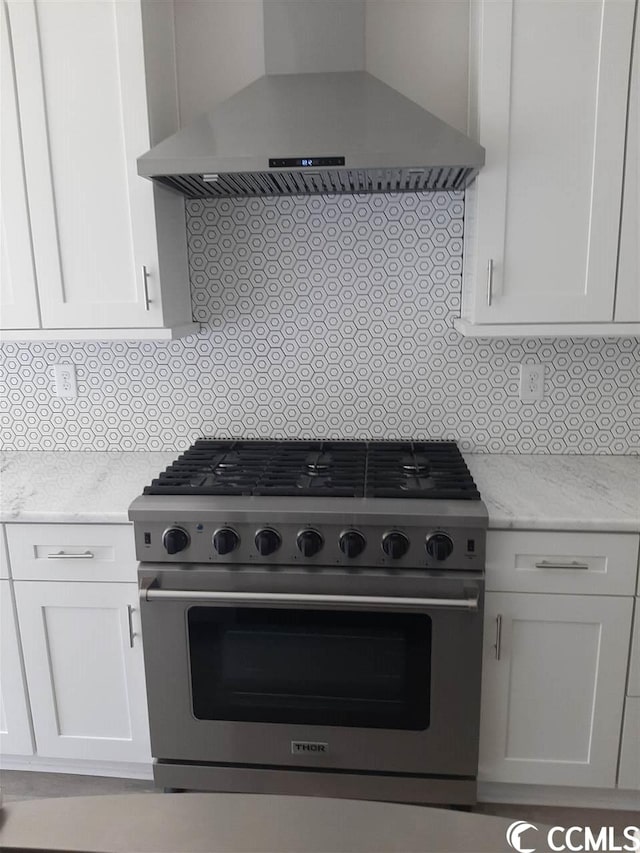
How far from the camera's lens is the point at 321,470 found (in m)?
2.02

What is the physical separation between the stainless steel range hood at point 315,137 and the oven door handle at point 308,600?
3.72 ft

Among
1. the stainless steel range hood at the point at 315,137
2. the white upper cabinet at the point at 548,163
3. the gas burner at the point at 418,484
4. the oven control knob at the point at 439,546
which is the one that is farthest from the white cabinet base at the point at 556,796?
the stainless steel range hood at the point at 315,137

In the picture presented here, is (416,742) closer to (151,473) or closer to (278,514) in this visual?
(278,514)

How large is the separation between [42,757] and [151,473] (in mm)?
993

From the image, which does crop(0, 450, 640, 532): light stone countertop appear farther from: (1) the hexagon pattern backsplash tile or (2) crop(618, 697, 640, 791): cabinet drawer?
(2) crop(618, 697, 640, 791): cabinet drawer

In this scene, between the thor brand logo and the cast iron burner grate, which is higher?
the cast iron burner grate

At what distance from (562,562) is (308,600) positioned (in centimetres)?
Answer: 70

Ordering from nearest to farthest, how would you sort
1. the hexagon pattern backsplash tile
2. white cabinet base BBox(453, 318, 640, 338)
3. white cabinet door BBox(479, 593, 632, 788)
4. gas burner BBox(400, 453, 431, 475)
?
white cabinet door BBox(479, 593, 632, 788), white cabinet base BBox(453, 318, 640, 338), gas burner BBox(400, 453, 431, 475), the hexagon pattern backsplash tile

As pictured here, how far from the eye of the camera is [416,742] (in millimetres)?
1797

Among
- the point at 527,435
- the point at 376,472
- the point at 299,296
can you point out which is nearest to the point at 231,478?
the point at 376,472

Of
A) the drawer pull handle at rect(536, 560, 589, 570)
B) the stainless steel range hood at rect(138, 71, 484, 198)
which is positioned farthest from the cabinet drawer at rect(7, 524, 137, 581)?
the drawer pull handle at rect(536, 560, 589, 570)

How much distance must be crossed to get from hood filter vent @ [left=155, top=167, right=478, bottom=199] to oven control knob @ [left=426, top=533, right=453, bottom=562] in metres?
0.99

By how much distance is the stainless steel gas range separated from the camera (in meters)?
1.70

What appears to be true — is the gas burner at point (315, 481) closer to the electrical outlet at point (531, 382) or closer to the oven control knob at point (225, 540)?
the oven control knob at point (225, 540)
